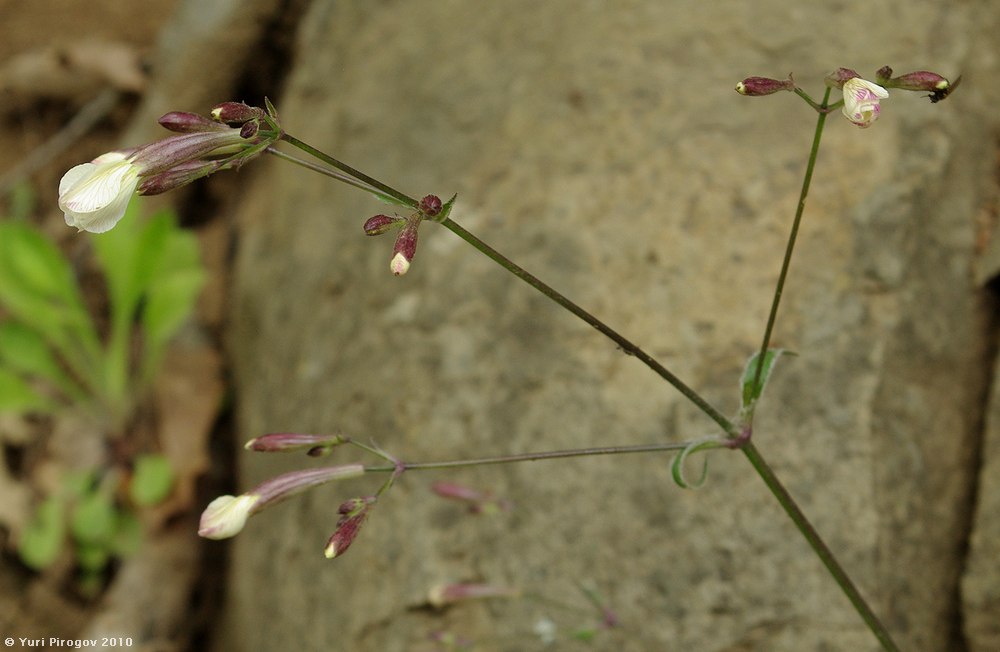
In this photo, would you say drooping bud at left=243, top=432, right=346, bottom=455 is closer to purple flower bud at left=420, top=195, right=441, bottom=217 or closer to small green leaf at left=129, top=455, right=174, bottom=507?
purple flower bud at left=420, top=195, right=441, bottom=217

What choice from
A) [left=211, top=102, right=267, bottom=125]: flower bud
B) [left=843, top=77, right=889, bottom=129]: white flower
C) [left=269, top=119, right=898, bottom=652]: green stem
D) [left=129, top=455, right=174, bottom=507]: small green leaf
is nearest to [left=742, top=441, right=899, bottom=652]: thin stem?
[left=269, top=119, right=898, bottom=652]: green stem

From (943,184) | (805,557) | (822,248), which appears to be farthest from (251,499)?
(943,184)

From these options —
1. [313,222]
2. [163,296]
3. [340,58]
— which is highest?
[340,58]

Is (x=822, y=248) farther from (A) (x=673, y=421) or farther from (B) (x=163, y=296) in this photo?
(B) (x=163, y=296)

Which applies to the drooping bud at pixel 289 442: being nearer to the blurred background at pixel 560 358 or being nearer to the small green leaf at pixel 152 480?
the blurred background at pixel 560 358

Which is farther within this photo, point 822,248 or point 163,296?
point 163,296

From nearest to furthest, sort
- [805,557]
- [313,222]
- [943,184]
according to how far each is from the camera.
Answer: [805,557] < [943,184] < [313,222]

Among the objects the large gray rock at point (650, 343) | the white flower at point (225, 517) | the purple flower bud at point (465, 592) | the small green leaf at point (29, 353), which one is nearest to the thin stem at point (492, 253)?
the white flower at point (225, 517)
